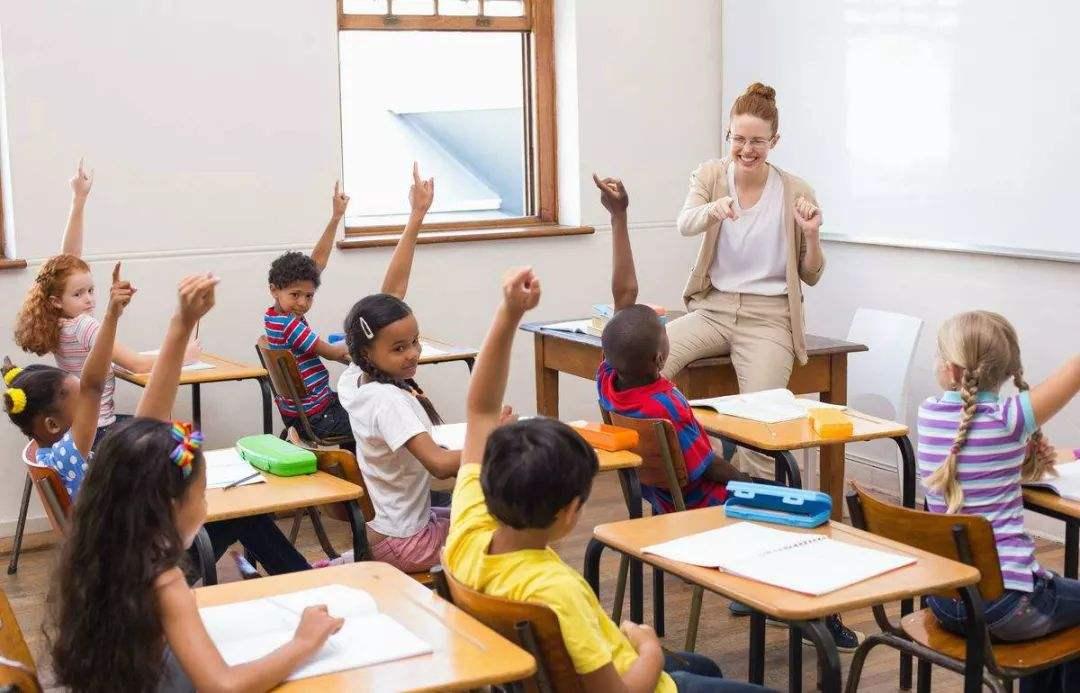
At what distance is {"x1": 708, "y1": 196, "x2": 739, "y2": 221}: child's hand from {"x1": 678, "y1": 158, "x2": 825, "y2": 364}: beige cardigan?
0.41 ft

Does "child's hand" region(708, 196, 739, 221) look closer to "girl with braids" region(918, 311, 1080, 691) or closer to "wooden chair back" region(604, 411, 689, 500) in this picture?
"wooden chair back" region(604, 411, 689, 500)

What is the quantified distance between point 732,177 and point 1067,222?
→ 3.71 ft

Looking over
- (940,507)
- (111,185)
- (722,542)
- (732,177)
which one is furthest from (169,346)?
(111,185)

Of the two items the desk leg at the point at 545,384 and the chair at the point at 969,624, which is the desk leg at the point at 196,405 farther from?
the chair at the point at 969,624

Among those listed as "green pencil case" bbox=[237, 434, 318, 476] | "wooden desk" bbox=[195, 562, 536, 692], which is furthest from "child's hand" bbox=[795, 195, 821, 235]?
"wooden desk" bbox=[195, 562, 536, 692]

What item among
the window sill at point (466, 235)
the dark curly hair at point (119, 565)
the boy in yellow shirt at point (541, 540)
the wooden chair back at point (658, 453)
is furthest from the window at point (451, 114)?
the dark curly hair at point (119, 565)

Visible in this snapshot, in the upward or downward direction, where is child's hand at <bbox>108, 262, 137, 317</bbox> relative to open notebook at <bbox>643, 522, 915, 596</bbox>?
upward

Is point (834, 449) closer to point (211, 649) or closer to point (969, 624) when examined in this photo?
point (969, 624)

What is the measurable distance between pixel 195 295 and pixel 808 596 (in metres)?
1.13

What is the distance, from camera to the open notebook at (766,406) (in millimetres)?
3572

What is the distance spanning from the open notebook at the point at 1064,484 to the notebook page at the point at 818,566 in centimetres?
62

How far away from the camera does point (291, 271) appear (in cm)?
480

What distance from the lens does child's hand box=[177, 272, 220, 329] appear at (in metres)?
2.25

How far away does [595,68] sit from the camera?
6.01 metres
